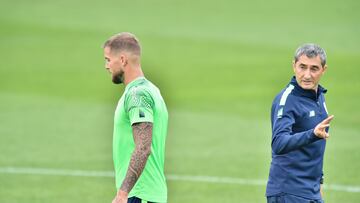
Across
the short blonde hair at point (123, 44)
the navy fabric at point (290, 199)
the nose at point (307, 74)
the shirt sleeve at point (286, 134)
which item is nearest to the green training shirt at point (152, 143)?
the short blonde hair at point (123, 44)

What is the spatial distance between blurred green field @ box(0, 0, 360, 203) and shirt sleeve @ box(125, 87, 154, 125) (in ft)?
19.4

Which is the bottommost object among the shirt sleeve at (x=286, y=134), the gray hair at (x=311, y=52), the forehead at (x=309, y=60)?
the shirt sleeve at (x=286, y=134)

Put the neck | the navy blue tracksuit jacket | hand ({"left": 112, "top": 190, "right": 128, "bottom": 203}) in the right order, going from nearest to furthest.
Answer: hand ({"left": 112, "top": 190, "right": 128, "bottom": 203})
the neck
the navy blue tracksuit jacket

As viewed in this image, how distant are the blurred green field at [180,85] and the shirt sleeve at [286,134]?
576cm

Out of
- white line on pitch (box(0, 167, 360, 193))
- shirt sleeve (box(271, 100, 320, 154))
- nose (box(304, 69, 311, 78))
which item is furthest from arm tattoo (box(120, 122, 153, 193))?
white line on pitch (box(0, 167, 360, 193))

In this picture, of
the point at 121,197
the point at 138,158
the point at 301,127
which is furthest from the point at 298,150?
the point at 121,197

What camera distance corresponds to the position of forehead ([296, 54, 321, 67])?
26.7ft

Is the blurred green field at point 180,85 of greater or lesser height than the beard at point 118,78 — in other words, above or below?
above

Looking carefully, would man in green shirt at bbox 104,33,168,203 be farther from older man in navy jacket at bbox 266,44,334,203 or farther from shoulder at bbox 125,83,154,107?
older man in navy jacket at bbox 266,44,334,203

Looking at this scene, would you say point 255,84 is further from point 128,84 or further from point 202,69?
point 128,84

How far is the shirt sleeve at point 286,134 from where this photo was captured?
25.1 feet

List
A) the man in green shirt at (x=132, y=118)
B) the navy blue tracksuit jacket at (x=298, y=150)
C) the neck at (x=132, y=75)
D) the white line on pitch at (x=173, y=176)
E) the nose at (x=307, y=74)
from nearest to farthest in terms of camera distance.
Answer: the man in green shirt at (x=132, y=118) → the neck at (x=132, y=75) → the navy blue tracksuit jacket at (x=298, y=150) → the nose at (x=307, y=74) → the white line on pitch at (x=173, y=176)

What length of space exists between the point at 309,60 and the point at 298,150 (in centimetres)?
81

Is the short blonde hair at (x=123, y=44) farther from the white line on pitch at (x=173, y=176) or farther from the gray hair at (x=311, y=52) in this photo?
the white line on pitch at (x=173, y=176)
